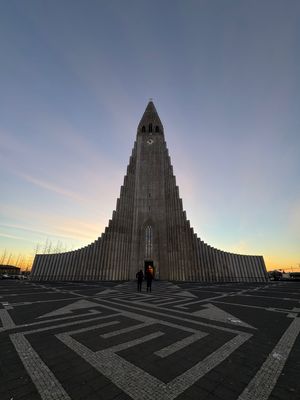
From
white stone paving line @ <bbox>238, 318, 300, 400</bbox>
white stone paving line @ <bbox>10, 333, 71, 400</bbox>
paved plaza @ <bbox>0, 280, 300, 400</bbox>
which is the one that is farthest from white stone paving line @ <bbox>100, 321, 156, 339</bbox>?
white stone paving line @ <bbox>238, 318, 300, 400</bbox>

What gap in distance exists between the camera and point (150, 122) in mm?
47438

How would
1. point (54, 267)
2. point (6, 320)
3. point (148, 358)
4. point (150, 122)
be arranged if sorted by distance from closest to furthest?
point (148, 358) < point (6, 320) < point (54, 267) < point (150, 122)

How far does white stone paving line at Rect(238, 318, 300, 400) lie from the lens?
2973 mm

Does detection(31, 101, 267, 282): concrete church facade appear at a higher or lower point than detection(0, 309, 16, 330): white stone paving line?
higher

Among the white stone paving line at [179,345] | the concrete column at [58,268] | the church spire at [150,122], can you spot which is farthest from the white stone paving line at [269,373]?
the church spire at [150,122]

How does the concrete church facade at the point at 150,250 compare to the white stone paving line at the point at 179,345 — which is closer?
the white stone paving line at the point at 179,345

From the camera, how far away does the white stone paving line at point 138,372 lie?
2.95 m

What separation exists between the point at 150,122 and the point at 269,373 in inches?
1934

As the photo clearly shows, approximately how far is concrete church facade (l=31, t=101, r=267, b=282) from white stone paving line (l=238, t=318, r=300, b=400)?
29723mm

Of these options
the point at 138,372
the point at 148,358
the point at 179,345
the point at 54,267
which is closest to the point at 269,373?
the point at 179,345

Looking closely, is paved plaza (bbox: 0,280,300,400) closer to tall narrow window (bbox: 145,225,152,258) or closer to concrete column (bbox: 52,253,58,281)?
tall narrow window (bbox: 145,225,152,258)

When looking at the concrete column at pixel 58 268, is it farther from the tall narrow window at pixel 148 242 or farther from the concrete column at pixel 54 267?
the tall narrow window at pixel 148 242

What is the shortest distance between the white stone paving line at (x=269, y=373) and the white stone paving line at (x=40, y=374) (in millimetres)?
2713

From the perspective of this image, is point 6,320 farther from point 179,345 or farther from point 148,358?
point 179,345
